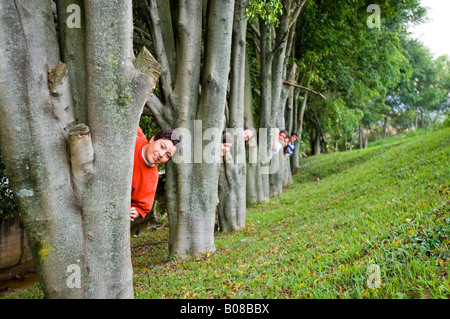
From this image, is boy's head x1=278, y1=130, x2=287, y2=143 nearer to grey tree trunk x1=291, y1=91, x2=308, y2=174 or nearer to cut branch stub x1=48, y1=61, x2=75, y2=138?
grey tree trunk x1=291, y1=91, x2=308, y2=174

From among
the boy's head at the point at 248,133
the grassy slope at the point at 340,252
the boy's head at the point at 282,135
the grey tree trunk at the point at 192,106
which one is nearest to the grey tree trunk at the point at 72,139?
the grassy slope at the point at 340,252

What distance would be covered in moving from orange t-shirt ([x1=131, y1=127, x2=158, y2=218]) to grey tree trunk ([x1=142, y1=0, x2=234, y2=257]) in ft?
4.08

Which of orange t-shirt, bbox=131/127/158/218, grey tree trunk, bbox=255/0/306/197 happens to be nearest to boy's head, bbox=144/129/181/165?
orange t-shirt, bbox=131/127/158/218

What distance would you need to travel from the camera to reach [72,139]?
9.50 feet

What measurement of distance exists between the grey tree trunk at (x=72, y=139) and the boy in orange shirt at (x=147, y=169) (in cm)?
97

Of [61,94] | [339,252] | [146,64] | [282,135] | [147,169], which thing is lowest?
[339,252]

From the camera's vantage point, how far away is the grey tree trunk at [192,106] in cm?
541

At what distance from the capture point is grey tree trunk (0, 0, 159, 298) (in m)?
2.86

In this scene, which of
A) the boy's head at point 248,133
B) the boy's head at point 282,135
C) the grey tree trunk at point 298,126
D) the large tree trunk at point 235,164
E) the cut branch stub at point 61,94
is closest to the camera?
the cut branch stub at point 61,94

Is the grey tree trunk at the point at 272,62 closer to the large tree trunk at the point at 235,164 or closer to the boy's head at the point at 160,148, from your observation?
the large tree trunk at the point at 235,164

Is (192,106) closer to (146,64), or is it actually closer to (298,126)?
(146,64)

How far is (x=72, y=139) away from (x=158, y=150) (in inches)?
55.3

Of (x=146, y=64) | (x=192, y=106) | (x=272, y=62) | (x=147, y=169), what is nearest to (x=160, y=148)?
(x=147, y=169)
